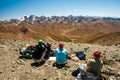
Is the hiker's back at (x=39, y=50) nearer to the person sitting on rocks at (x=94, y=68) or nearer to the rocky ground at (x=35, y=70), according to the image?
the rocky ground at (x=35, y=70)

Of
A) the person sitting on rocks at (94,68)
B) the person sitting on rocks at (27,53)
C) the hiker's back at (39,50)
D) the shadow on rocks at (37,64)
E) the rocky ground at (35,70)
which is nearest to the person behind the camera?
the person sitting on rocks at (94,68)

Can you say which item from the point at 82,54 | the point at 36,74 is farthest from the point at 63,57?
the point at 82,54

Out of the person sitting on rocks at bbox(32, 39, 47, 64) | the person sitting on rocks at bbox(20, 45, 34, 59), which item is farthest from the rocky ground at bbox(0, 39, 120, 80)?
the person sitting on rocks at bbox(32, 39, 47, 64)

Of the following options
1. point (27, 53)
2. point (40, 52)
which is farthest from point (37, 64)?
point (27, 53)

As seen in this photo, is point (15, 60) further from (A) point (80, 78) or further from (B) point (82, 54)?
(A) point (80, 78)

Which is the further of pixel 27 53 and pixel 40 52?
pixel 27 53

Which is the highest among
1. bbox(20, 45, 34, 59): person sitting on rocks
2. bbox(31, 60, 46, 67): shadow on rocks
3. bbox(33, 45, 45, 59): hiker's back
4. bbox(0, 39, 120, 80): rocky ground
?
bbox(33, 45, 45, 59): hiker's back

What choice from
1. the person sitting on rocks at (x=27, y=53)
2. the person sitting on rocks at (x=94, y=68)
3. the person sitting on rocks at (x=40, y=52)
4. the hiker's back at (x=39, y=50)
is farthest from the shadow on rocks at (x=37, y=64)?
the person sitting on rocks at (x=94, y=68)

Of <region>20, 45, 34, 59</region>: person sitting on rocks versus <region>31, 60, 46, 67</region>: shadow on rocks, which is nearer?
<region>31, 60, 46, 67</region>: shadow on rocks

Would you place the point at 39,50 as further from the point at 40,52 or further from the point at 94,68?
the point at 94,68

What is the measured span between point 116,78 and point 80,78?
120 inches

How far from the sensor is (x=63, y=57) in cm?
1645

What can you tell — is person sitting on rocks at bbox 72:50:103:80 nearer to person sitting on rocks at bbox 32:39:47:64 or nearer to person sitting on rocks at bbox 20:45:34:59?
person sitting on rocks at bbox 32:39:47:64

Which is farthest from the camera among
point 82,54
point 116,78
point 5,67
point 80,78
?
point 82,54
